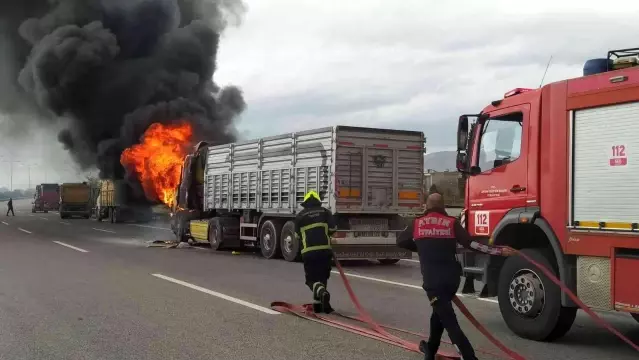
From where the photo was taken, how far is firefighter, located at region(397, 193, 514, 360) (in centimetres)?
493

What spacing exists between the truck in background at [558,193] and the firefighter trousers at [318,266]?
1723mm

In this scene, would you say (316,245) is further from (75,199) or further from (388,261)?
(75,199)

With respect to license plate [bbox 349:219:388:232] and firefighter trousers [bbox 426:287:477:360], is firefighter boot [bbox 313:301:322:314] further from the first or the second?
license plate [bbox 349:219:388:232]

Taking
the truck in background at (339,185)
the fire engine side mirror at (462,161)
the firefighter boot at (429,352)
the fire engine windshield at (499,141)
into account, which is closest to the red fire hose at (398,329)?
the firefighter boot at (429,352)

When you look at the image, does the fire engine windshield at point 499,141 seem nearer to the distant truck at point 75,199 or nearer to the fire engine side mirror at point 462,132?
the fire engine side mirror at point 462,132

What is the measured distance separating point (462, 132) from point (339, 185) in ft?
20.4

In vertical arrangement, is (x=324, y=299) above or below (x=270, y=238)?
below

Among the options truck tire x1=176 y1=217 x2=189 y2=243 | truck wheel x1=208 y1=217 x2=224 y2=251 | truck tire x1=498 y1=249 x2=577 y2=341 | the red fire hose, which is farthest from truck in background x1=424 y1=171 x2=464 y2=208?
truck tire x1=498 y1=249 x2=577 y2=341

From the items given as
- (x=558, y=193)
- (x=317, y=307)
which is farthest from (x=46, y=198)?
(x=558, y=193)

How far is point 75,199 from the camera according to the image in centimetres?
4300

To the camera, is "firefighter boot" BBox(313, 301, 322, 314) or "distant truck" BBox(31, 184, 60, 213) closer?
"firefighter boot" BBox(313, 301, 322, 314)

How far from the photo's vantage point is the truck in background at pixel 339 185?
522 inches

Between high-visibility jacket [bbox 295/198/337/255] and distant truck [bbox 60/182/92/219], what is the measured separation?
38712 mm

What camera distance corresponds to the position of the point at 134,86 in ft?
115
